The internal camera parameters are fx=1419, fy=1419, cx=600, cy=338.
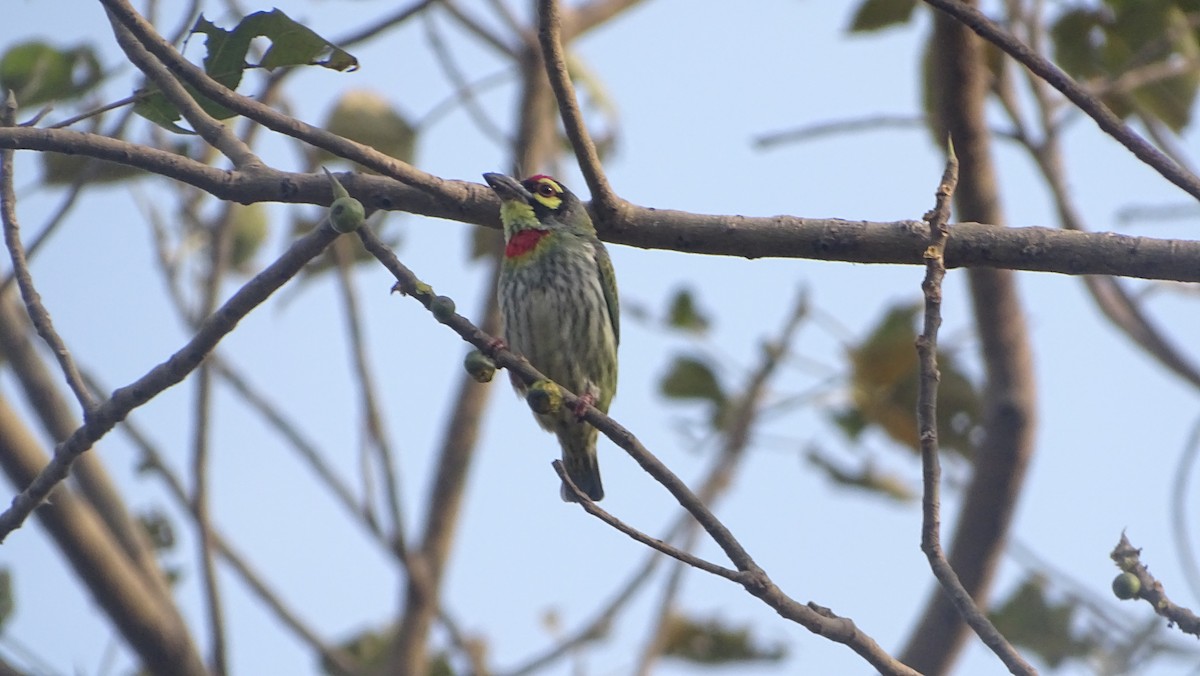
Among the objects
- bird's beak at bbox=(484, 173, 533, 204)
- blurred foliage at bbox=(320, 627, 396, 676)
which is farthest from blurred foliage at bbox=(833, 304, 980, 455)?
blurred foliage at bbox=(320, 627, 396, 676)

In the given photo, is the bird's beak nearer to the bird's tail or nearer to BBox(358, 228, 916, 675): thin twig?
the bird's tail

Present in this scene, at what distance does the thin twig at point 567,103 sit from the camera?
3.66 metres

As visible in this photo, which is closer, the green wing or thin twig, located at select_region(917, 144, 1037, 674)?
thin twig, located at select_region(917, 144, 1037, 674)

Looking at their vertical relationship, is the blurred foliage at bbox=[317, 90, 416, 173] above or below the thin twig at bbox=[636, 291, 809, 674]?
above

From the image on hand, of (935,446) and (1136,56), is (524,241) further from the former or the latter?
(935,446)

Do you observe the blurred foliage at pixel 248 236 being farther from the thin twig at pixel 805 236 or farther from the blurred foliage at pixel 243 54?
the thin twig at pixel 805 236

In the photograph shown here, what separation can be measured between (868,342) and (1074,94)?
176 inches

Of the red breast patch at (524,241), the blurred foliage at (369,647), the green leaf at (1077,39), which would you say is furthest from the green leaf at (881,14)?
the blurred foliage at (369,647)

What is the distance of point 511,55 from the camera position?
816 cm

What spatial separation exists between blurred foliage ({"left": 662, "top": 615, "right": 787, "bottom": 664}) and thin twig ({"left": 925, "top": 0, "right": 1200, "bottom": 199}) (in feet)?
18.2

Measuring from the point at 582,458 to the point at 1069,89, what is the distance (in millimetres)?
3169

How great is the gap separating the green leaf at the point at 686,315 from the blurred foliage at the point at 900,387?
42.3 inches

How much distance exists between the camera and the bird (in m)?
5.96

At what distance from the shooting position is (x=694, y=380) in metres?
8.73
